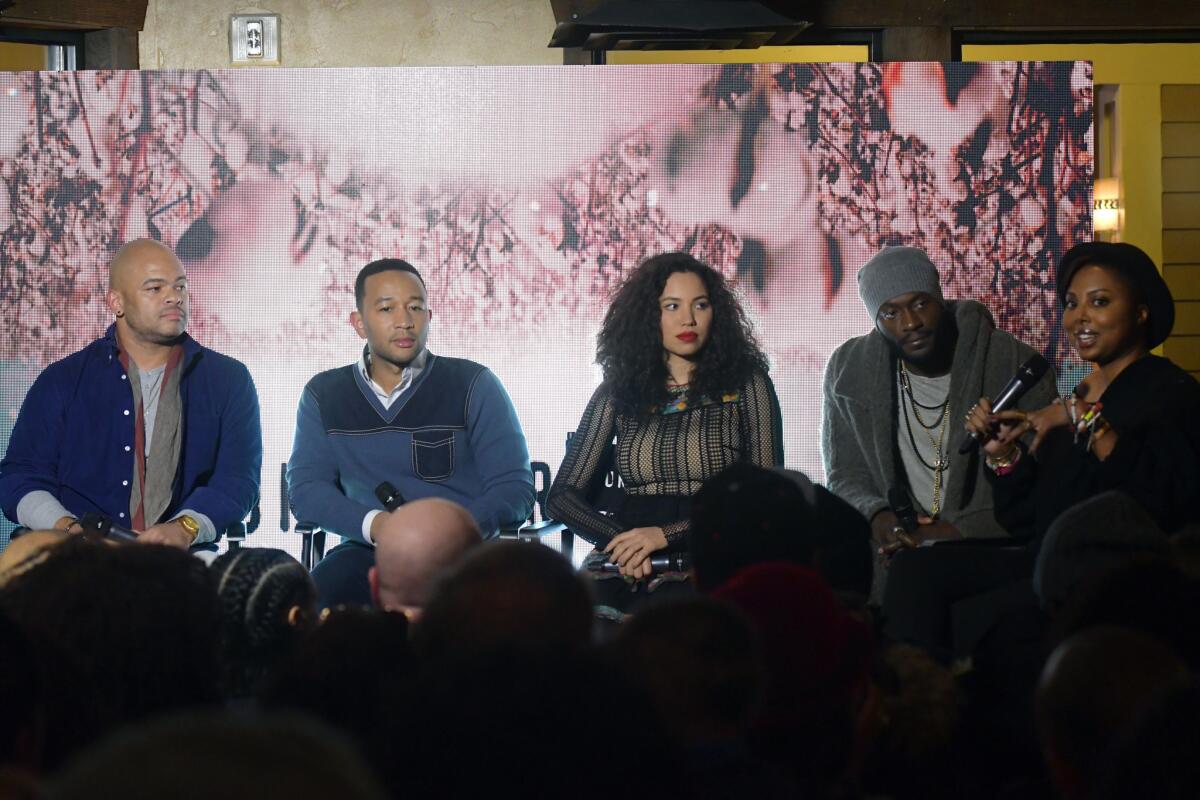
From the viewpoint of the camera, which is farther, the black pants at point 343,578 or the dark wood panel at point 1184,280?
the dark wood panel at point 1184,280

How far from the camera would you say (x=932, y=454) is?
4266 mm

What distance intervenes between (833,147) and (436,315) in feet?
4.82

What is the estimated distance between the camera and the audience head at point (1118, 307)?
377 cm

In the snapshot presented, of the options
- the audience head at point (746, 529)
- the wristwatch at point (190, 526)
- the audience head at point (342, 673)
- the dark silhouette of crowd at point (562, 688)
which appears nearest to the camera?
the dark silhouette of crowd at point (562, 688)

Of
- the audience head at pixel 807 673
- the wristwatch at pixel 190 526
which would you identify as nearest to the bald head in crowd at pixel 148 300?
the wristwatch at pixel 190 526

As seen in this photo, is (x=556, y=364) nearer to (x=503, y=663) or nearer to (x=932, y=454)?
(x=932, y=454)

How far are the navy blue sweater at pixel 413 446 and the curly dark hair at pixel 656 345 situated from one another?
38 centimetres

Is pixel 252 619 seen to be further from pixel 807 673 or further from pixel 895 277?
pixel 895 277

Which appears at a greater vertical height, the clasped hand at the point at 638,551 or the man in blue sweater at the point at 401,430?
the man in blue sweater at the point at 401,430

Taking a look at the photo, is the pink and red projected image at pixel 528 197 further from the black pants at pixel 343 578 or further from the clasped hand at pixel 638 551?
the clasped hand at pixel 638 551

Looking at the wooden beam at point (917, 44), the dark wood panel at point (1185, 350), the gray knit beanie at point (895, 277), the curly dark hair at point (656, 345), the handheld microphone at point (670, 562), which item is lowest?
the handheld microphone at point (670, 562)

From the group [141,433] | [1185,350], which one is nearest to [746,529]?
[141,433]

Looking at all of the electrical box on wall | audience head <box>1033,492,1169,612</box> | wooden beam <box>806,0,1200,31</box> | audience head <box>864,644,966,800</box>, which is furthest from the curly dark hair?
audience head <box>864,644,966,800</box>

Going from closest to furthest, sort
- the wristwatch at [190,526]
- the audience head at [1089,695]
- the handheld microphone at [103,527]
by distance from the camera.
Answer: the audience head at [1089,695] < the handheld microphone at [103,527] < the wristwatch at [190,526]
